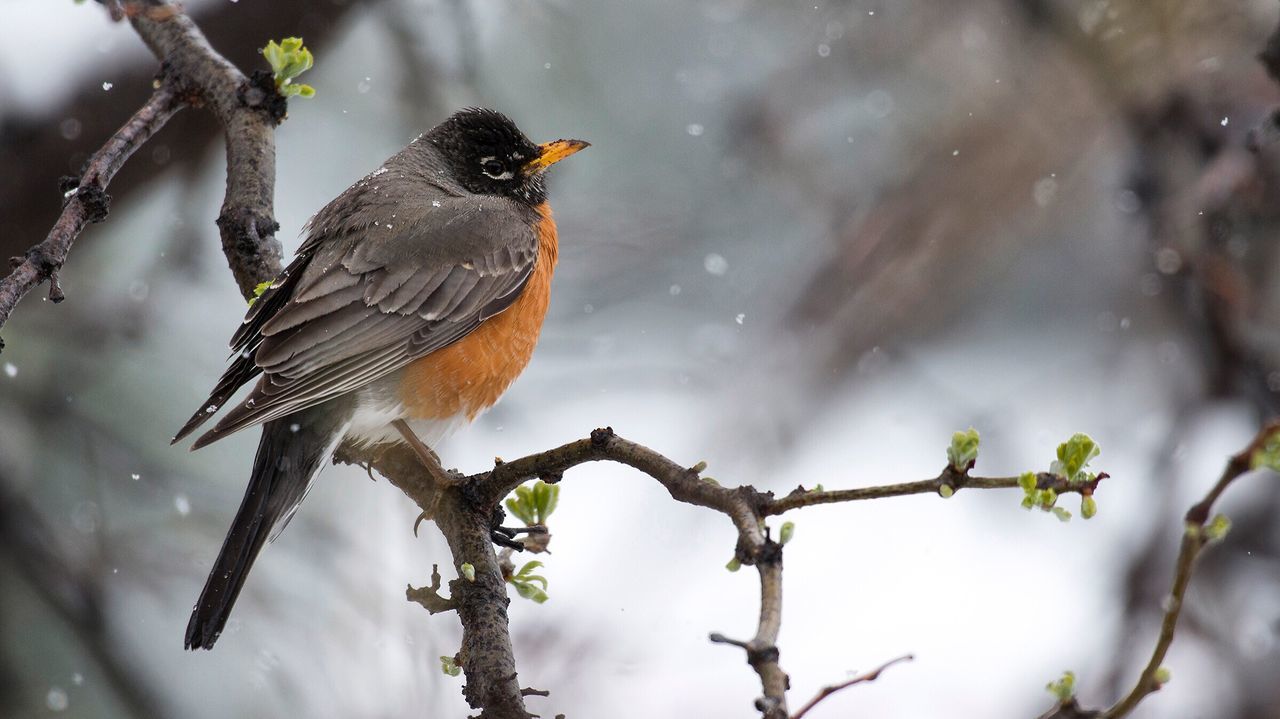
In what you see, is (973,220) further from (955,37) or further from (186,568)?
(186,568)

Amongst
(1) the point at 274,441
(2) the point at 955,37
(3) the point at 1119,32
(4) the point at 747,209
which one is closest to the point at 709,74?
(4) the point at 747,209

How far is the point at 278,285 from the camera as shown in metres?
3.30

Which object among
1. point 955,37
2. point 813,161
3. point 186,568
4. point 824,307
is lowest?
point 186,568

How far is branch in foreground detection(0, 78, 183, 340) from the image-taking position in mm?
2234

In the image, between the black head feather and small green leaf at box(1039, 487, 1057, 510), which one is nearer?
small green leaf at box(1039, 487, 1057, 510)

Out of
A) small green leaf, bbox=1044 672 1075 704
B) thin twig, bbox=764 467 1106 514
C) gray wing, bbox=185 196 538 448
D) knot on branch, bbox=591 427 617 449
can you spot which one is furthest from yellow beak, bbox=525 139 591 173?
small green leaf, bbox=1044 672 1075 704

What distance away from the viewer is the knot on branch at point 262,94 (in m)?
3.42

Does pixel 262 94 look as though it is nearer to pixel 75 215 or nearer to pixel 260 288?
pixel 260 288

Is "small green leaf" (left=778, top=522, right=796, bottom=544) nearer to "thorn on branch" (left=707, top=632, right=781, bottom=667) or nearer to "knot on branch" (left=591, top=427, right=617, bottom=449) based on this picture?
"thorn on branch" (left=707, top=632, right=781, bottom=667)

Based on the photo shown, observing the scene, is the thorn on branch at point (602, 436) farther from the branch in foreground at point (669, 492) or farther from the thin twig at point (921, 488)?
the thin twig at point (921, 488)

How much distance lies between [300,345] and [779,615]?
2010mm

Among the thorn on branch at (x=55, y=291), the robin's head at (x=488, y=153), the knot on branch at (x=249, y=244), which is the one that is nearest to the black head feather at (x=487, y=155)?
the robin's head at (x=488, y=153)

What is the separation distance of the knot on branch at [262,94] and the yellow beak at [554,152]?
1.09m

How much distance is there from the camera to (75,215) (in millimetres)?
2496
